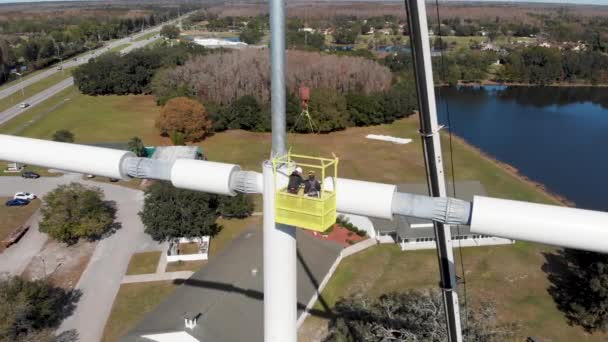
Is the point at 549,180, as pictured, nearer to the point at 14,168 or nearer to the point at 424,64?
the point at 424,64

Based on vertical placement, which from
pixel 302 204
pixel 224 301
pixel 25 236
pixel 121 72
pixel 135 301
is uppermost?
pixel 121 72

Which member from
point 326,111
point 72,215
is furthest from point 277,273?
point 326,111

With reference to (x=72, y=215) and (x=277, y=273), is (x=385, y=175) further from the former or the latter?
(x=277, y=273)

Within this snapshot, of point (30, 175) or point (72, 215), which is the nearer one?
point (72, 215)

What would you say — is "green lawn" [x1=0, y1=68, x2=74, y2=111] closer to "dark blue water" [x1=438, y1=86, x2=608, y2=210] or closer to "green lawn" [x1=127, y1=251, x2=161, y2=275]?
"green lawn" [x1=127, y1=251, x2=161, y2=275]

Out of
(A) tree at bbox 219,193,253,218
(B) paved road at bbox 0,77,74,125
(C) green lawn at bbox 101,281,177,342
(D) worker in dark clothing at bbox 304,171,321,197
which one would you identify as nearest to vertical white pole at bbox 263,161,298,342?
(D) worker in dark clothing at bbox 304,171,321,197

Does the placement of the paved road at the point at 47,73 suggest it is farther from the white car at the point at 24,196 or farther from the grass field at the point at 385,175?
the white car at the point at 24,196

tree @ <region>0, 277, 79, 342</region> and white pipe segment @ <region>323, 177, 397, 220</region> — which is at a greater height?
white pipe segment @ <region>323, 177, 397, 220</region>
